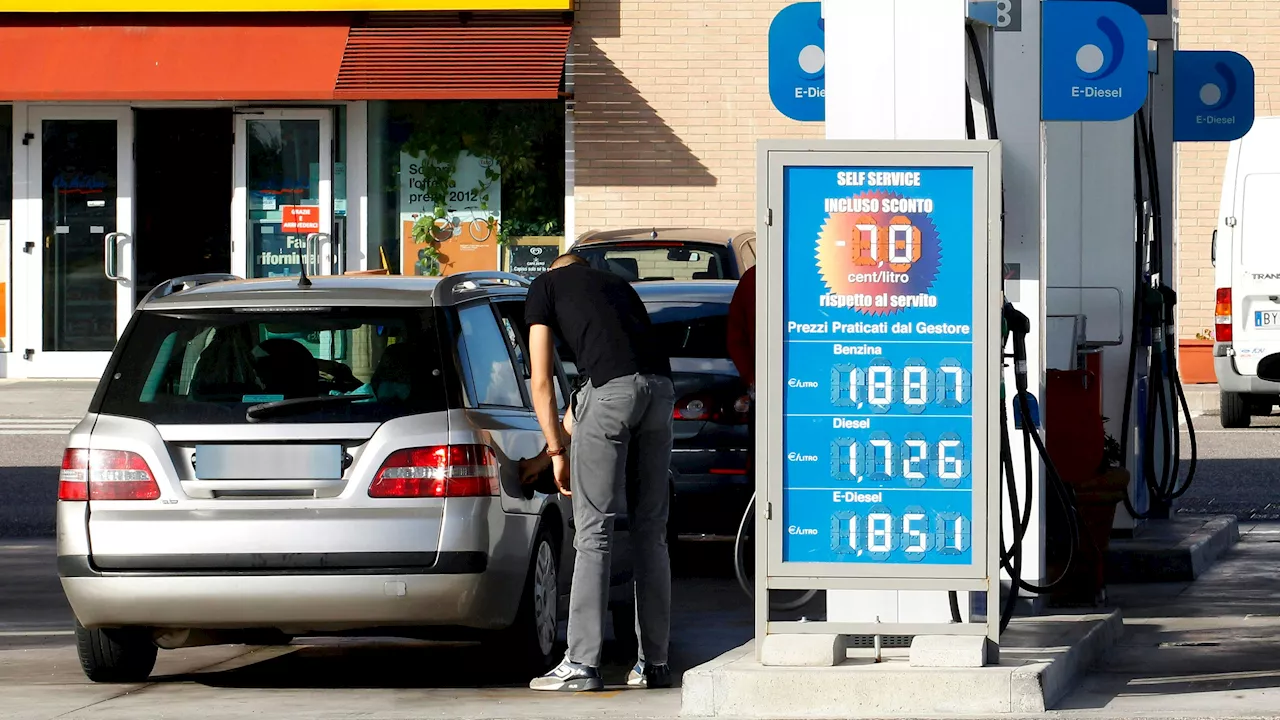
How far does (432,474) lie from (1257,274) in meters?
12.4

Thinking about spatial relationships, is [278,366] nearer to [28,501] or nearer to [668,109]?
[28,501]

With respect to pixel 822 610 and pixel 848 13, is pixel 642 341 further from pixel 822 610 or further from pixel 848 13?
pixel 822 610

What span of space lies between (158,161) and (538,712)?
16962 millimetres

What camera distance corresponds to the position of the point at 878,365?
23.5ft

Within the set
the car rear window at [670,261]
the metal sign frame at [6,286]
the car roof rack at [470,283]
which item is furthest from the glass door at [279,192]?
the car roof rack at [470,283]

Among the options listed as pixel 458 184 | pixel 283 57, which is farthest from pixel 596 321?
pixel 458 184

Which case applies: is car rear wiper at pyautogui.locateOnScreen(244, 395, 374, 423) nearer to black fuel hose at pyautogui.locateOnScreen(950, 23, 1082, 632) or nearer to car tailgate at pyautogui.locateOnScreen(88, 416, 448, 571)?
car tailgate at pyautogui.locateOnScreen(88, 416, 448, 571)

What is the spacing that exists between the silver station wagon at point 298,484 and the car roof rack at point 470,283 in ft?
0.06

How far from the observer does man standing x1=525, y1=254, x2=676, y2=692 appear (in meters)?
7.65

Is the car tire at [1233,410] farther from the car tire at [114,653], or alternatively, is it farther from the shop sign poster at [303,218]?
the car tire at [114,653]

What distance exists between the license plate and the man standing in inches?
30.2

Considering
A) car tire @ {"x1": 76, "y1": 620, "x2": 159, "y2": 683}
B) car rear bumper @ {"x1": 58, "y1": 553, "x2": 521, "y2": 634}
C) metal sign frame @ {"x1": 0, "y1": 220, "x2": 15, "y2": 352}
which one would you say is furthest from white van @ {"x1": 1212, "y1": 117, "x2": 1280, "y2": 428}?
metal sign frame @ {"x1": 0, "y1": 220, "x2": 15, "y2": 352}

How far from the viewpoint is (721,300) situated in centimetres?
1150

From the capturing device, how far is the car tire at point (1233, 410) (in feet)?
61.5
